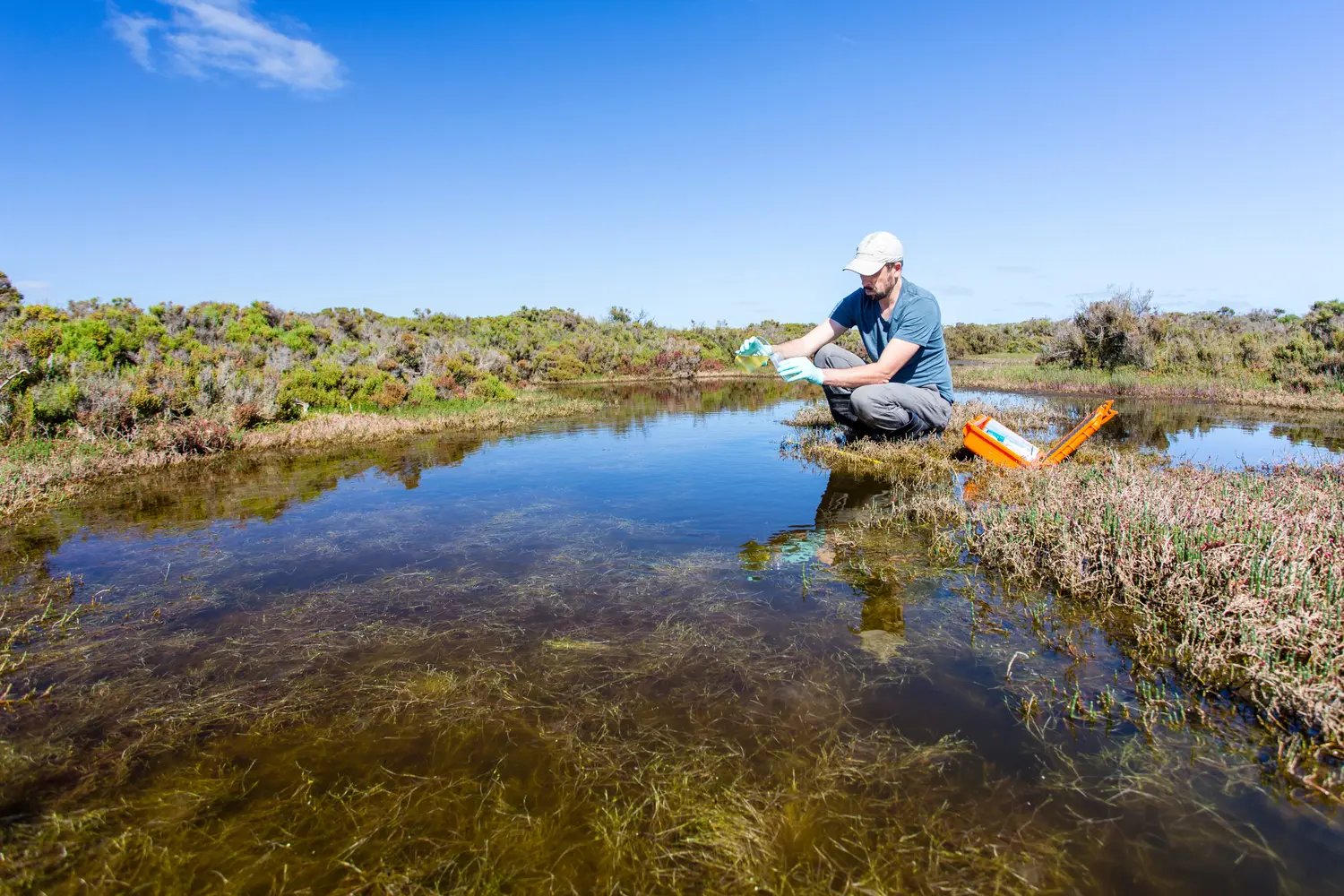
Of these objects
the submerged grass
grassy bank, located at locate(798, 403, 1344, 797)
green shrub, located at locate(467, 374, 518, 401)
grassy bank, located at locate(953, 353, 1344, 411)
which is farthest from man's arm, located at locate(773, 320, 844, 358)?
grassy bank, located at locate(953, 353, 1344, 411)

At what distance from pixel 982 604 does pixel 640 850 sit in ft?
8.61

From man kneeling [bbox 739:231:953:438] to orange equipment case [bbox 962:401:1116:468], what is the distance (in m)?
0.73

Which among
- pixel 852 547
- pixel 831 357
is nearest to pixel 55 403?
pixel 831 357

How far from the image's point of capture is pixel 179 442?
10000 mm

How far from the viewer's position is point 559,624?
3.71 meters

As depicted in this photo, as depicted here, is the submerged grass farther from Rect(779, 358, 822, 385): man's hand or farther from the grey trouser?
the grey trouser

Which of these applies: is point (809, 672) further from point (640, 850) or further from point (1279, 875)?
point (1279, 875)

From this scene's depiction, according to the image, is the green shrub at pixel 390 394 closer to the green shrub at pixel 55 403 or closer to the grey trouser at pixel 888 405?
the green shrub at pixel 55 403

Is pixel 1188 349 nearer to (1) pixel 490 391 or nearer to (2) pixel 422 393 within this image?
(1) pixel 490 391

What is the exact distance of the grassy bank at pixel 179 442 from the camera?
7250 mm

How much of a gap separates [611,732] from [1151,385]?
20.7 meters

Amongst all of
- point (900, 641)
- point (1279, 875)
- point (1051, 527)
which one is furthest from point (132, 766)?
point (1051, 527)

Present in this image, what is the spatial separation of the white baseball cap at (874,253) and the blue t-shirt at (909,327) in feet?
2.03

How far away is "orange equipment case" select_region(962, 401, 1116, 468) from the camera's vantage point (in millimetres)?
6945
